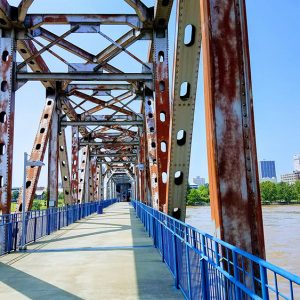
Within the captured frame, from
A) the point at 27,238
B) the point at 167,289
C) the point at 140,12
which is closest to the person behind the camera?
the point at 167,289

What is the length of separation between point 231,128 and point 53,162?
52.5 ft

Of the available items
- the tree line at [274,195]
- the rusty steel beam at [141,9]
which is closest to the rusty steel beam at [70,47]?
the rusty steel beam at [141,9]

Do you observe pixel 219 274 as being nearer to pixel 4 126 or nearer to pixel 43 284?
pixel 43 284

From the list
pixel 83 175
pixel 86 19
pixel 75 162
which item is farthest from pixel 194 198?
pixel 86 19

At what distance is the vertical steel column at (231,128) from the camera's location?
3.67 metres

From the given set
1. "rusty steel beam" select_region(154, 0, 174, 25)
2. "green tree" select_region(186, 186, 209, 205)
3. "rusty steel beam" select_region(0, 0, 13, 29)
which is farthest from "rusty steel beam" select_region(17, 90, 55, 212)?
"green tree" select_region(186, 186, 209, 205)

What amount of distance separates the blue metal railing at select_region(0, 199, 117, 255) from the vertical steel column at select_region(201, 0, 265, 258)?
316 inches

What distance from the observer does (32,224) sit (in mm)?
12578

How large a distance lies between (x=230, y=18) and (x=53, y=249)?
9107mm

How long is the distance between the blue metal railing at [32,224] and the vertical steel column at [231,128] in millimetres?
8024

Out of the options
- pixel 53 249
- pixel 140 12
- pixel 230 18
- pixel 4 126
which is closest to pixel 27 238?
pixel 53 249

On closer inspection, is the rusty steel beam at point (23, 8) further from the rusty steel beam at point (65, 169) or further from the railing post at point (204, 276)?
the railing post at point (204, 276)

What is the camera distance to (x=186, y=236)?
5.25 metres

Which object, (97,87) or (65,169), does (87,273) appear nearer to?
(97,87)
